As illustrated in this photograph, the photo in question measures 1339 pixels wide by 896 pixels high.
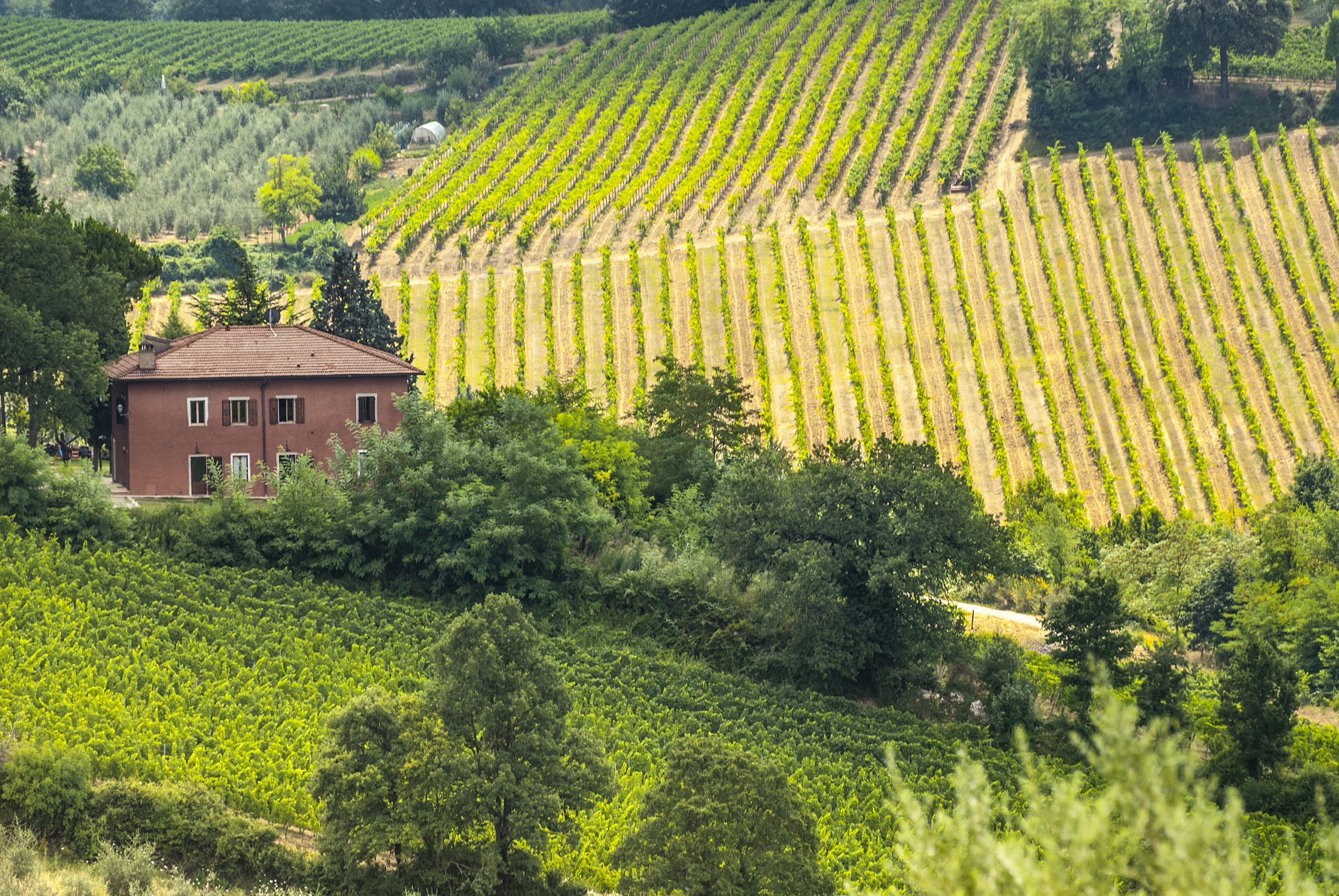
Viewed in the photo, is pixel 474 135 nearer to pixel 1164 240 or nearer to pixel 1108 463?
pixel 1164 240

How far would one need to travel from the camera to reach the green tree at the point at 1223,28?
9088cm

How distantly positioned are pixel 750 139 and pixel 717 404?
47.4m

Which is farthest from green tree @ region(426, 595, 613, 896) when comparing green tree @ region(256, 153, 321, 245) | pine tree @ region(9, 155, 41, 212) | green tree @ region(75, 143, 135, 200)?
green tree @ region(75, 143, 135, 200)

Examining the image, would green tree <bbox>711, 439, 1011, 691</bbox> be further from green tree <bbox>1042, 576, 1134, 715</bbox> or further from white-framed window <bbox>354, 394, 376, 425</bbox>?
white-framed window <bbox>354, 394, 376, 425</bbox>

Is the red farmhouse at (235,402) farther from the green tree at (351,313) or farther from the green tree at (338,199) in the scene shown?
the green tree at (338,199)

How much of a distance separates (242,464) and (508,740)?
2615cm

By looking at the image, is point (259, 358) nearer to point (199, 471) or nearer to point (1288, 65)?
point (199, 471)

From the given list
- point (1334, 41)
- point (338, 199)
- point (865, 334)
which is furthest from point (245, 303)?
point (1334, 41)

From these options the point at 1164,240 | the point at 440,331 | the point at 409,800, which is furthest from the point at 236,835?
the point at 1164,240

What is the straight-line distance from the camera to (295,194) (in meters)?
95.3

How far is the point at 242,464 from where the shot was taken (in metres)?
45.9

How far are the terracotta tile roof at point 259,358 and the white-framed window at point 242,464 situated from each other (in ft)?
8.79

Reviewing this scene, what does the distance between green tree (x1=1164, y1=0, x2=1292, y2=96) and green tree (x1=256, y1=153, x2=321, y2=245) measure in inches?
2405

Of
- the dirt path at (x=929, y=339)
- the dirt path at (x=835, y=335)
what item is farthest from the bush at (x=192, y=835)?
the dirt path at (x=929, y=339)
